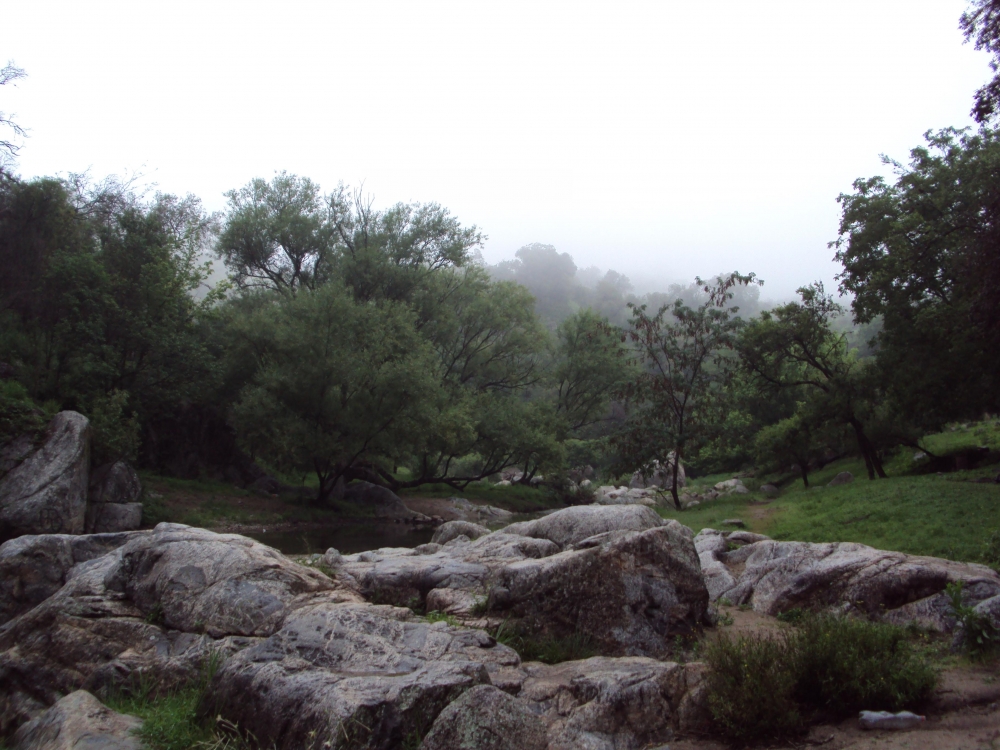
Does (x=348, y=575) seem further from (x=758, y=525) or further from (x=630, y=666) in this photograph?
(x=758, y=525)

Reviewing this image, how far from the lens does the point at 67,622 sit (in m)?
6.91

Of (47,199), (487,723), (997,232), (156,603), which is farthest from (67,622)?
(47,199)

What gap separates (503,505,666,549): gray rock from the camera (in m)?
12.6

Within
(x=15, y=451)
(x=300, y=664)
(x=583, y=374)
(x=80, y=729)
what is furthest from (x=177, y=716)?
(x=583, y=374)

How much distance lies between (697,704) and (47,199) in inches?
1318

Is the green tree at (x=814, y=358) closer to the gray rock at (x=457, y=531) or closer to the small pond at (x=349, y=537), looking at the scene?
the gray rock at (x=457, y=531)

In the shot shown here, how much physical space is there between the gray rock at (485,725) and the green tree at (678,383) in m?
22.7

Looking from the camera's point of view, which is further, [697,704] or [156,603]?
[156,603]

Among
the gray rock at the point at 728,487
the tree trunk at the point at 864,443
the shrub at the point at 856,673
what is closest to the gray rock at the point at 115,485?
the shrub at the point at 856,673

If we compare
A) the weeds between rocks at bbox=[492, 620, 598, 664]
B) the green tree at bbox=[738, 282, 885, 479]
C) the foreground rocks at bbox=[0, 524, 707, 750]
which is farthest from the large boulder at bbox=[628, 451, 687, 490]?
the weeds between rocks at bbox=[492, 620, 598, 664]

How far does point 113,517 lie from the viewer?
23.2 m

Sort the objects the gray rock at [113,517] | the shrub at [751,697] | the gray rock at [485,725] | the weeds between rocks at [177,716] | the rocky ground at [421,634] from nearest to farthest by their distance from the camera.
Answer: the gray rock at [485,725], the weeds between rocks at [177,716], the rocky ground at [421,634], the shrub at [751,697], the gray rock at [113,517]

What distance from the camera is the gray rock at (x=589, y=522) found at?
1259 cm

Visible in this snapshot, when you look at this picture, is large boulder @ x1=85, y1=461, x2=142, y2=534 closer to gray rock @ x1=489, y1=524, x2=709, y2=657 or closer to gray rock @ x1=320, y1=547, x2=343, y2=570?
gray rock @ x1=320, y1=547, x2=343, y2=570
